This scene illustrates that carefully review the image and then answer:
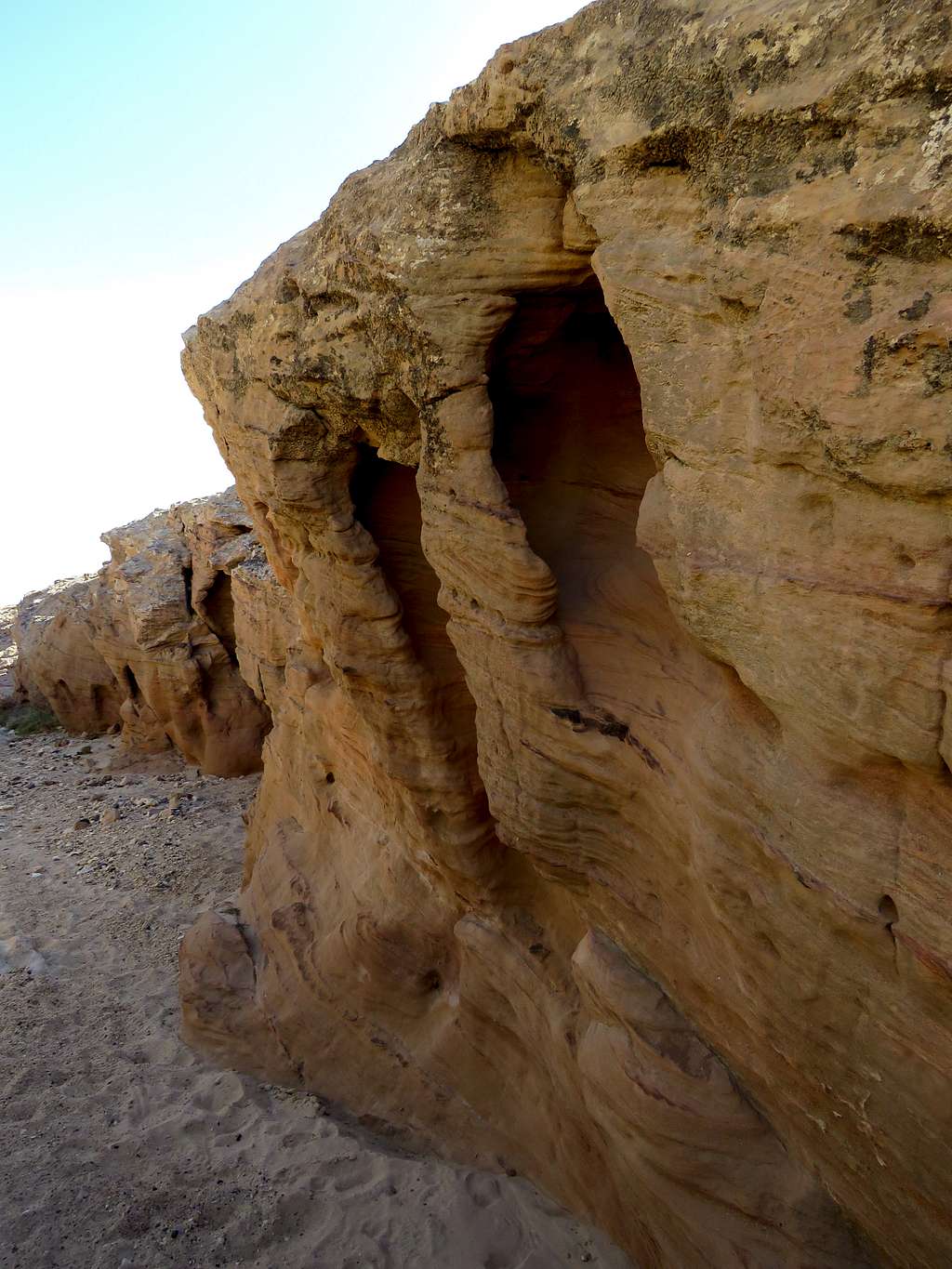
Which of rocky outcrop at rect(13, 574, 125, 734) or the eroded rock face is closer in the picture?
the eroded rock face

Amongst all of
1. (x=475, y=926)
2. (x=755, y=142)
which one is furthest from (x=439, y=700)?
(x=755, y=142)

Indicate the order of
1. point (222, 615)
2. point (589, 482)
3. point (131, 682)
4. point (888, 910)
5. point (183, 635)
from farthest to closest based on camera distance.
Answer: point (131, 682) → point (222, 615) → point (183, 635) → point (589, 482) → point (888, 910)

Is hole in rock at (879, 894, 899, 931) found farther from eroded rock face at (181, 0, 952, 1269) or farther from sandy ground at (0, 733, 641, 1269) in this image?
sandy ground at (0, 733, 641, 1269)

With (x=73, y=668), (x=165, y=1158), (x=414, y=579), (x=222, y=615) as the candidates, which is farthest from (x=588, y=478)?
(x=73, y=668)

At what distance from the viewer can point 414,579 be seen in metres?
5.46

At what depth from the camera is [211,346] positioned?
5.72m

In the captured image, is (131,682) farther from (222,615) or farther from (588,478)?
(588,478)

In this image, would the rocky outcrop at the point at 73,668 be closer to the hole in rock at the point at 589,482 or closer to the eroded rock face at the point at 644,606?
the eroded rock face at the point at 644,606

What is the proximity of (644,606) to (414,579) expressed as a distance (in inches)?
68.2

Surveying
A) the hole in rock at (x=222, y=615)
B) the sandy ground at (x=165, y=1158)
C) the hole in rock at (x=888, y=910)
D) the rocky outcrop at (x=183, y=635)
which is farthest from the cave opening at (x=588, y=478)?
the hole in rock at (x=222, y=615)

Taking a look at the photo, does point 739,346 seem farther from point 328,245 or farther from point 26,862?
point 26,862

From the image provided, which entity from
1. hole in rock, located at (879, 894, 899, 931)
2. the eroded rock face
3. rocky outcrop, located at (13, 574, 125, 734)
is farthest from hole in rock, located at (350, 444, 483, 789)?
rocky outcrop, located at (13, 574, 125, 734)

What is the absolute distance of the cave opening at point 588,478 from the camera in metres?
4.08

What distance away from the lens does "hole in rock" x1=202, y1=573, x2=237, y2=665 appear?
12.2 meters
